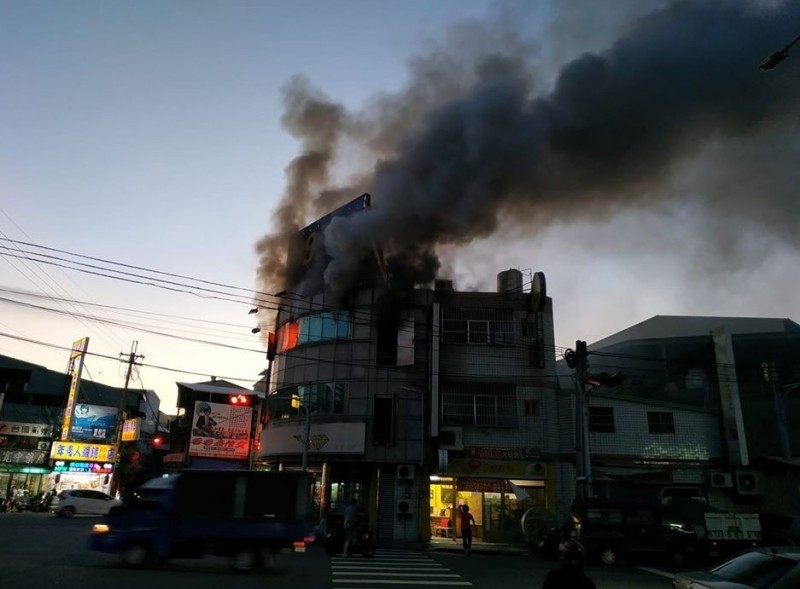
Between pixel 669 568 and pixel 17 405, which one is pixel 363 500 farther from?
pixel 17 405

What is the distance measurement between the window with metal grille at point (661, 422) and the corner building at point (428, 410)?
4.10 metres

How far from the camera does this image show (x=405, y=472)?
961 inches

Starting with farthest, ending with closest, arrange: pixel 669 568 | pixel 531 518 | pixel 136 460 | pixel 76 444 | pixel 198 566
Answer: pixel 136 460
pixel 76 444
pixel 531 518
pixel 669 568
pixel 198 566

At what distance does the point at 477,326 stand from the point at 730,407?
12264mm

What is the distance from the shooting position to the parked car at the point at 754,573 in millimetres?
6898

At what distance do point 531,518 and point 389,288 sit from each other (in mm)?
11935

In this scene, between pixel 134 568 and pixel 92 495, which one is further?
pixel 92 495

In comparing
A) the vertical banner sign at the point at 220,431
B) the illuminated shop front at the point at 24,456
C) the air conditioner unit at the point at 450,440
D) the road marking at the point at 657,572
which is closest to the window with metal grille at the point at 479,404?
the air conditioner unit at the point at 450,440

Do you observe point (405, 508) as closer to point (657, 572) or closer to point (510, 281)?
point (657, 572)

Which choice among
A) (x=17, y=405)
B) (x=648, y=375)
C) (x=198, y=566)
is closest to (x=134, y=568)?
(x=198, y=566)

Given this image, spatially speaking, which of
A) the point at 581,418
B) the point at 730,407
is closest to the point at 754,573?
the point at 581,418

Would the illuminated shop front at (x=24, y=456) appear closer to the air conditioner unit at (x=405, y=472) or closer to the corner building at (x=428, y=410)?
the corner building at (x=428, y=410)

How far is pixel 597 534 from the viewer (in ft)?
57.0

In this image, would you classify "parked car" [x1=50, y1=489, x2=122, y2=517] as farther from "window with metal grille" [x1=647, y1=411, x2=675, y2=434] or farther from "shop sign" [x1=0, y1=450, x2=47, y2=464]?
"window with metal grille" [x1=647, y1=411, x2=675, y2=434]
